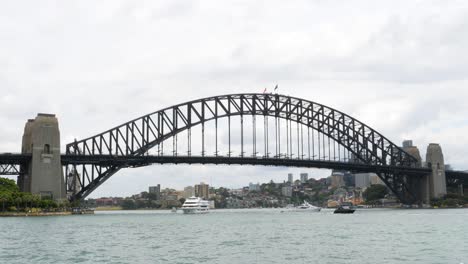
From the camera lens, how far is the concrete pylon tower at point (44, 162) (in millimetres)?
108812

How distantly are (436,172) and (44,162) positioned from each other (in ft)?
324

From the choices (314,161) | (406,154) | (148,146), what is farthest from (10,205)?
(406,154)

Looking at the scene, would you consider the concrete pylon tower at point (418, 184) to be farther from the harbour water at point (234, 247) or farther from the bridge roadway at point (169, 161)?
the harbour water at point (234, 247)

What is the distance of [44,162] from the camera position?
109688 millimetres

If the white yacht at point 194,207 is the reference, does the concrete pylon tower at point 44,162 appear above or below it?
above

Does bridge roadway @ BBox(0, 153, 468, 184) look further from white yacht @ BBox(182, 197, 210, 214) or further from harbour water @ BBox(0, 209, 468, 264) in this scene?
harbour water @ BBox(0, 209, 468, 264)

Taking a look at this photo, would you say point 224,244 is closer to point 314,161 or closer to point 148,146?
point 148,146

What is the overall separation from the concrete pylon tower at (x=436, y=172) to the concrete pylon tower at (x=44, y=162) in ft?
306

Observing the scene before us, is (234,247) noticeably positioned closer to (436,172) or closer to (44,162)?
(44,162)

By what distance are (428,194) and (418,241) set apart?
118 meters

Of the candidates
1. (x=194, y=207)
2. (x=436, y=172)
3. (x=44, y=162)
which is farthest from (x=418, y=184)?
(x=44, y=162)

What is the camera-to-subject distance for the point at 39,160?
10944 centimetres

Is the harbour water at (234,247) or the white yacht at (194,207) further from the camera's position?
the white yacht at (194,207)

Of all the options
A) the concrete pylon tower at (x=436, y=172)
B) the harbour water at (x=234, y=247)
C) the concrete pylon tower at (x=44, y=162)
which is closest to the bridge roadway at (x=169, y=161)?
the concrete pylon tower at (x=44, y=162)
